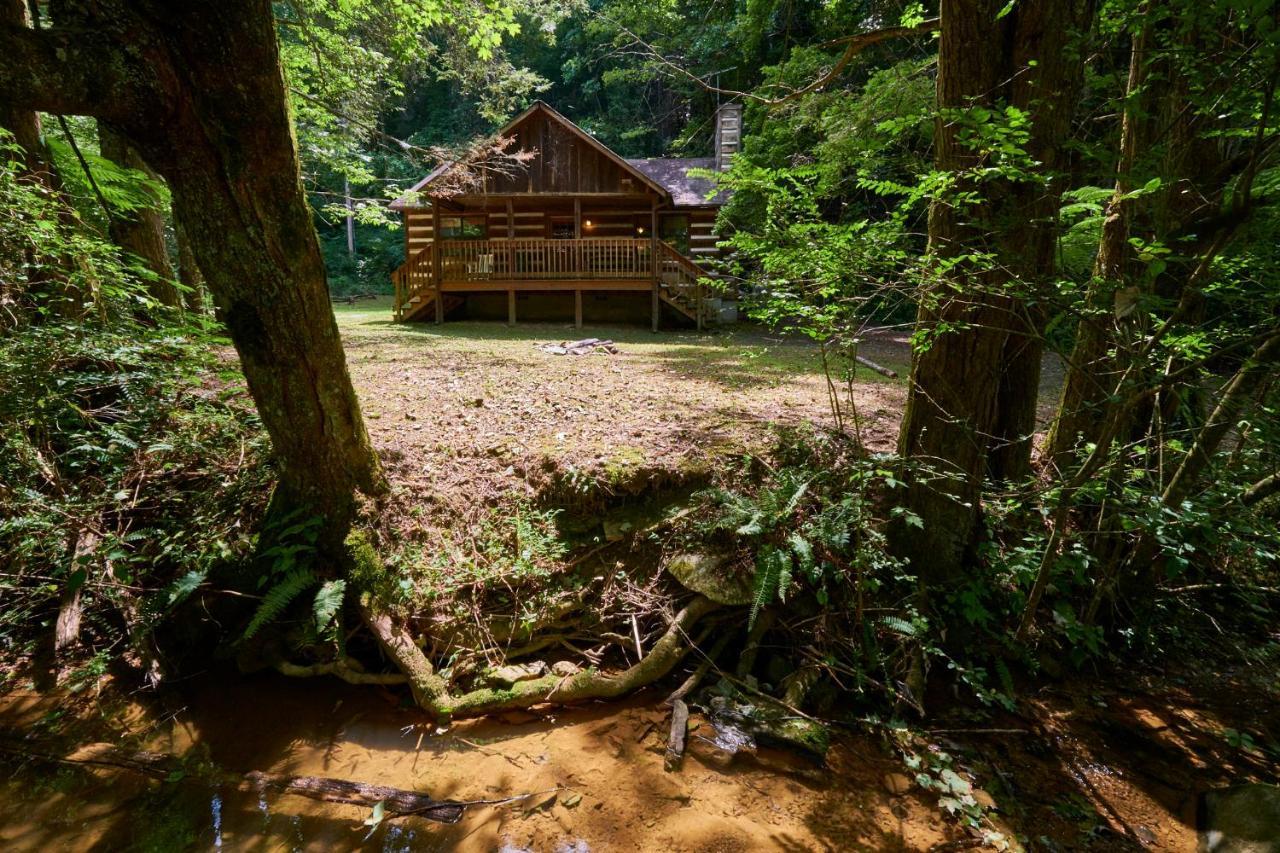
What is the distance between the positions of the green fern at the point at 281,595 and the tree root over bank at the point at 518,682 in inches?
14.9

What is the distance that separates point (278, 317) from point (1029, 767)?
490cm

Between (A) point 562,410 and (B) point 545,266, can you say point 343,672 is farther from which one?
(B) point 545,266

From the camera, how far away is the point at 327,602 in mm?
3254

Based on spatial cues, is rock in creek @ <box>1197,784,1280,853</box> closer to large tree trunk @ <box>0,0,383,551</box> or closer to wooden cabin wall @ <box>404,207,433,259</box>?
large tree trunk @ <box>0,0,383,551</box>

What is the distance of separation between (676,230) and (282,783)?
1686cm

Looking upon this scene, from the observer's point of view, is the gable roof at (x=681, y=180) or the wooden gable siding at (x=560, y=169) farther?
the gable roof at (x=681, y=180)

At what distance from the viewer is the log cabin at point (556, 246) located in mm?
13391

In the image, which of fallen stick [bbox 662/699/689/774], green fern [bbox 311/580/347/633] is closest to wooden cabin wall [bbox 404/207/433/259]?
green fern [bbox 311/580/347/633]

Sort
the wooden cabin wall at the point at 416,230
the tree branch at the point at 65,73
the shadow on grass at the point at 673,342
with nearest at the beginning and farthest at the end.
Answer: the tree branch at the point at 65,73
the shadow on grass at the point at 673,342
the wooden cabin wall at the point at 416,230

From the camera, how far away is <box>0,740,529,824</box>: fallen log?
100.0 inches

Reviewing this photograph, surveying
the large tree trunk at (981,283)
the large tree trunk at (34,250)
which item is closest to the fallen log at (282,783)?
the large tree trunk at (981,283)

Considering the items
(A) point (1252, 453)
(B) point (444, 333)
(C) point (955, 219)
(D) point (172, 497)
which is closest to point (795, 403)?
(C) point (955, 219)

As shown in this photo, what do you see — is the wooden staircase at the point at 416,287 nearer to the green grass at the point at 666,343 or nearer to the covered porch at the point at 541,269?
the covered porch at the point at 541,269

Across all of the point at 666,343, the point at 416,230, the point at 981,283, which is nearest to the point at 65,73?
the point at 981,283
